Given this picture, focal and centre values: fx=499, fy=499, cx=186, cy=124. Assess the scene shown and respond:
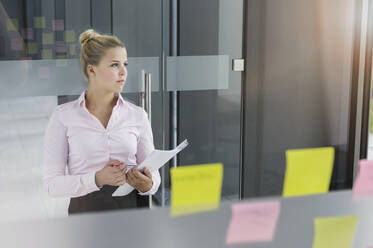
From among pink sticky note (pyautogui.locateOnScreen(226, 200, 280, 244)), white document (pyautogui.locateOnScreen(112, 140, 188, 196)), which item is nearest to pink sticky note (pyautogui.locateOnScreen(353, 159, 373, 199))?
pink sticky note (pyautogui.locateOnScreen(226, 200, 280, 244))

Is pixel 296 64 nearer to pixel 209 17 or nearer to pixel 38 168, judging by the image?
pixel 209 17

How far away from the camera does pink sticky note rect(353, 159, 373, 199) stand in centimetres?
78

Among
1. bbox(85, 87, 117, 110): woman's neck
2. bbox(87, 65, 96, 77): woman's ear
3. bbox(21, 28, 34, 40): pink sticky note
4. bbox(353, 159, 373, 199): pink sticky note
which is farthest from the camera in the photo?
bbox(21, 28, 34, 40): pink sticky note

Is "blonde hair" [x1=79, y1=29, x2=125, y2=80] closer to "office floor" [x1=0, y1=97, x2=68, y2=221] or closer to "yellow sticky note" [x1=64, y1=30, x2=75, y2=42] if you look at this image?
"yellow sticky note" [x1=64, y1=30, x2=75, y2=42]

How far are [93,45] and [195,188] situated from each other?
1758 millimetres

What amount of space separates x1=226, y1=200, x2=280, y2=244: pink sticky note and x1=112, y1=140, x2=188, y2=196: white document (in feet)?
2.00

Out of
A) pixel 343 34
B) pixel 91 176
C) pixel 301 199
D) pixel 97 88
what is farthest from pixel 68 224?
pixel 343 34

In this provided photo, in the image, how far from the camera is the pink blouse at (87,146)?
199 cm

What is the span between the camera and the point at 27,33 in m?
2.35

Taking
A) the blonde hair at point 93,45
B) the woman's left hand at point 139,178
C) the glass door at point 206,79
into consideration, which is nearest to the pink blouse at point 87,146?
the woman's left hand at point 139,178

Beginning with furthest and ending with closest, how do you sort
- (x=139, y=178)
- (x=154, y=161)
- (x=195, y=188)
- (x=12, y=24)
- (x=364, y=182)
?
(x=12, y=24)
(x=139, y=178)
(x=154, y=161)
(x=364, y=182)
(x=195, y=188)

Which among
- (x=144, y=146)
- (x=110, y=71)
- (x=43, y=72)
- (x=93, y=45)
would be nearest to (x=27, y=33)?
(x=43, y=72)

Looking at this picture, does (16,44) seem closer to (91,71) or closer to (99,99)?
(91,71)

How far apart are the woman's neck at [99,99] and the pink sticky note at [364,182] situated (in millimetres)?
1444
